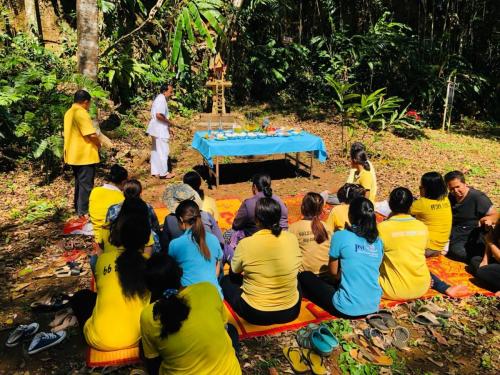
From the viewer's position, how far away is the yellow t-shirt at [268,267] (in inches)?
130

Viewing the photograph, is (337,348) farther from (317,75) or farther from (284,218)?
(317,75)

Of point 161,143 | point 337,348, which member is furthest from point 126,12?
point 337,348

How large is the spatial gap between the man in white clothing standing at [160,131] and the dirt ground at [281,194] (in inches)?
11.8

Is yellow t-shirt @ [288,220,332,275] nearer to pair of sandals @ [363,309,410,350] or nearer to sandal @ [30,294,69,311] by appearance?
pair of sandals @ [363,309,410,350]

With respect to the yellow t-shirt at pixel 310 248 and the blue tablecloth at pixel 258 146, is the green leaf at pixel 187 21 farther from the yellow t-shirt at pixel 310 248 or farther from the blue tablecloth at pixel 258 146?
the yellow t-shirt at pixel 310 248

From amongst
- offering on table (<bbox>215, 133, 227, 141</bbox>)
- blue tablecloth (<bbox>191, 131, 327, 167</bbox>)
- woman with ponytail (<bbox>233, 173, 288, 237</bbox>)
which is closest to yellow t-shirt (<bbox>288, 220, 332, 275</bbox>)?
woman with ponytail (<bbox>233, 173, 288, 237</bbox>)

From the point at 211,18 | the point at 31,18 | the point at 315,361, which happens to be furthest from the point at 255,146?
the point at 31,18

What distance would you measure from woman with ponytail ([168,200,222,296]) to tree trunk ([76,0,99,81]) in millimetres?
5420

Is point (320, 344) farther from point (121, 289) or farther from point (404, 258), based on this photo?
point (121, 289)

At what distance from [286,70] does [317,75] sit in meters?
1.10

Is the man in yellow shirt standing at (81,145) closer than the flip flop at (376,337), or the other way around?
the flip flop at (376,337)

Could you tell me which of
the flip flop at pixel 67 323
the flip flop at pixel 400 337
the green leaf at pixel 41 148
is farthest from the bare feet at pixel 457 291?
the green leaf at pixel 41 148

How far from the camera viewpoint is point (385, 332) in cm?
353

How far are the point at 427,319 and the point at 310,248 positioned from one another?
3.98 ft
